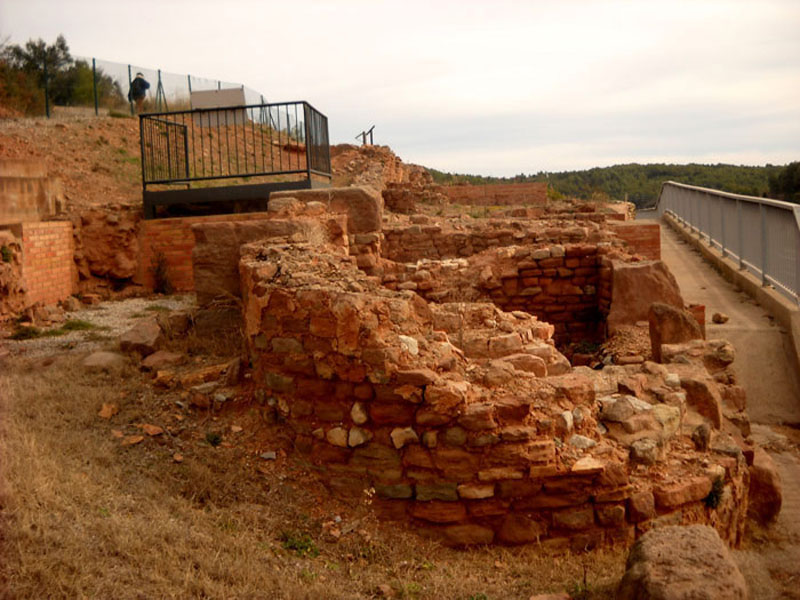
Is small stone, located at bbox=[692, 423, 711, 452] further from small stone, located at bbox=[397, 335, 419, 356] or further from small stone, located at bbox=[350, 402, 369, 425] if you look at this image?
small stone, located at bbox=[350, 402, 369, 425]

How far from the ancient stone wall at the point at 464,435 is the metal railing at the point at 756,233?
16.8 ft

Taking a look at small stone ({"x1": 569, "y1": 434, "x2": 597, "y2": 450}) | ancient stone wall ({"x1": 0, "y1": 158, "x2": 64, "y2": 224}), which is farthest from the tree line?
small stone ({"x1": 569, "y1": 434, "x2": 597, "y2": 450})

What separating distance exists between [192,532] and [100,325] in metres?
5.37

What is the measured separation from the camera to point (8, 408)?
15.6 ft

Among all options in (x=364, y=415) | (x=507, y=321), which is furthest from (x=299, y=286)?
(x=507, y=321)

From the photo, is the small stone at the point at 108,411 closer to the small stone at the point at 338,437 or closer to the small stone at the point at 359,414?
the small stone at the point at 338,437

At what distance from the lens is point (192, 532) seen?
11.3 feet

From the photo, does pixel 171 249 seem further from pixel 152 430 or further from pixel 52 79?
pixel 52 79

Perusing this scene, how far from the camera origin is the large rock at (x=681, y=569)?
2.71 m

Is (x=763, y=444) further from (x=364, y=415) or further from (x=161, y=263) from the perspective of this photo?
(x=161, y=263)

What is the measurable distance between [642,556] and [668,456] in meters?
1.46

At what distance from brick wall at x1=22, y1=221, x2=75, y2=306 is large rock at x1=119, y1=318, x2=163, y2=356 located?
11.8 ft

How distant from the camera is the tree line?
21875mm

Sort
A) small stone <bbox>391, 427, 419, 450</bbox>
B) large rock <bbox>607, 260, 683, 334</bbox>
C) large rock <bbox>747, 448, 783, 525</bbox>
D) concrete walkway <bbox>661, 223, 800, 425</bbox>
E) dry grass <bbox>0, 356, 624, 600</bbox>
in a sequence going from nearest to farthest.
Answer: dry grass <bbox>0, 356, 624, 600</bbox>, small stone <bbox>391, 427, 419, 450</bbox>, large rock <bbox>747, 448, 783, 525</bbox>, concrete walkway <bbox>661, 223, 800, 425</bbox>, large rock <bbox>607, 260, 683, 334</bbox>
